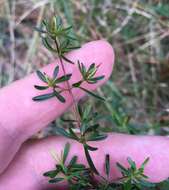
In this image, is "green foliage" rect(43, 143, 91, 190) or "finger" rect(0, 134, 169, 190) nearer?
"green foliage" rect(43, 143, 91, 190)

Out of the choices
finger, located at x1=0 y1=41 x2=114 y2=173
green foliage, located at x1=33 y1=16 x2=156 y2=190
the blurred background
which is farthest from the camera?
the blurred background

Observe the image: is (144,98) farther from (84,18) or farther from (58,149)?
(58,149)

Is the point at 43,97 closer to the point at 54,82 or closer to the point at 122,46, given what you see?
the point at 54,82

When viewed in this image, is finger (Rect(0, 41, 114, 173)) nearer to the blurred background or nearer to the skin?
the skin

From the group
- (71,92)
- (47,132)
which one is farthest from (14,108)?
(47,132)

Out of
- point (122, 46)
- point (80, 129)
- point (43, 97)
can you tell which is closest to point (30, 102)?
point (43, 97)

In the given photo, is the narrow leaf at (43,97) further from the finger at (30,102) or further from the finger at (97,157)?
the finger at (97,157)

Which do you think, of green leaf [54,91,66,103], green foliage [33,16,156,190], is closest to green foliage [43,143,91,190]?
green foliage [33,16,156,190]
